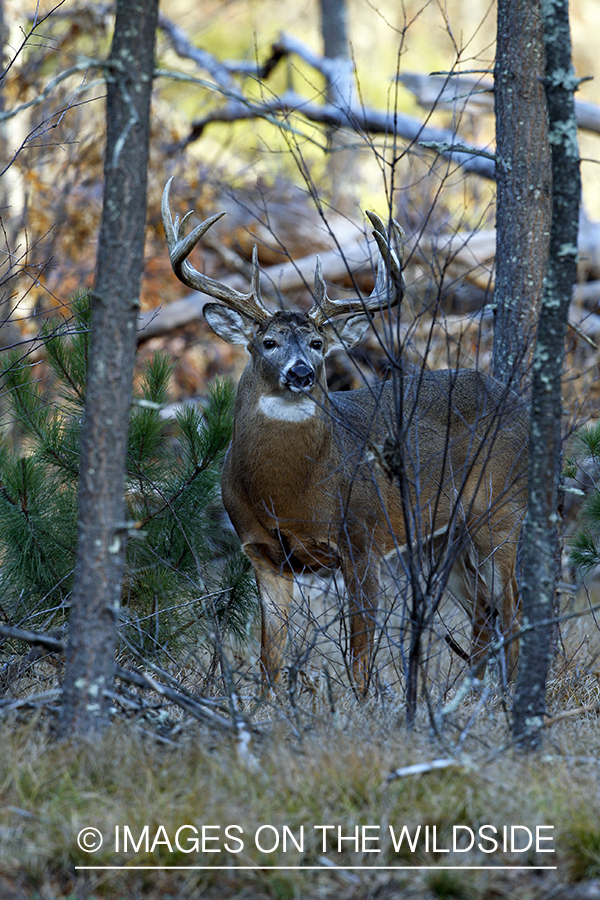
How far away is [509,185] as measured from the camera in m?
5.95

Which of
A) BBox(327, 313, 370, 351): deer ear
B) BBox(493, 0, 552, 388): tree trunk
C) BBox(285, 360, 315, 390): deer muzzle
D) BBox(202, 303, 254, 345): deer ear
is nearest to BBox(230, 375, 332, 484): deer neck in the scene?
BBox(285, 360, 315, 390): deer muzzle

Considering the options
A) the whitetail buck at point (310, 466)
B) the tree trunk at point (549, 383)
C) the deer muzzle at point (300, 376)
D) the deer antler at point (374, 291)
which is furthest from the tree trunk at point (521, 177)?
the tree trunk at point (549, 383)

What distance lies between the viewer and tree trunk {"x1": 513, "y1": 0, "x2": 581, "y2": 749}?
363cm

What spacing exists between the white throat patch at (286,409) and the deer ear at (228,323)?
1.76 feet

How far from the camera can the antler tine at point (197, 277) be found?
5707mm

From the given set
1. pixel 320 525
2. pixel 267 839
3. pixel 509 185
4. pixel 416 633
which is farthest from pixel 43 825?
pixel 509 185

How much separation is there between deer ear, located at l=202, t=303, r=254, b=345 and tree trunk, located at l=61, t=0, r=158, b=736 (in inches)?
104

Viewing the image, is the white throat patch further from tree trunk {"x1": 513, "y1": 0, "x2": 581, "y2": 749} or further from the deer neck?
tree trunk {"x1": 513, "y1": 0, "x2": 581, "y2": 749}

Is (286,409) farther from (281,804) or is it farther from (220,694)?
(281,804)

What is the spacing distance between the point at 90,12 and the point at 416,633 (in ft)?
35.3

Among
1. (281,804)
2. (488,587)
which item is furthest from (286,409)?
(281,804)

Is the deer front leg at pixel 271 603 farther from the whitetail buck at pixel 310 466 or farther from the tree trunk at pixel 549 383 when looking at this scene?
the tree trunk at pixel 549 383

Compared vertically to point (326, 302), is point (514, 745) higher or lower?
lower

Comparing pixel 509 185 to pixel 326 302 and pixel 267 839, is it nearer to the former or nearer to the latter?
pixel 326 302
